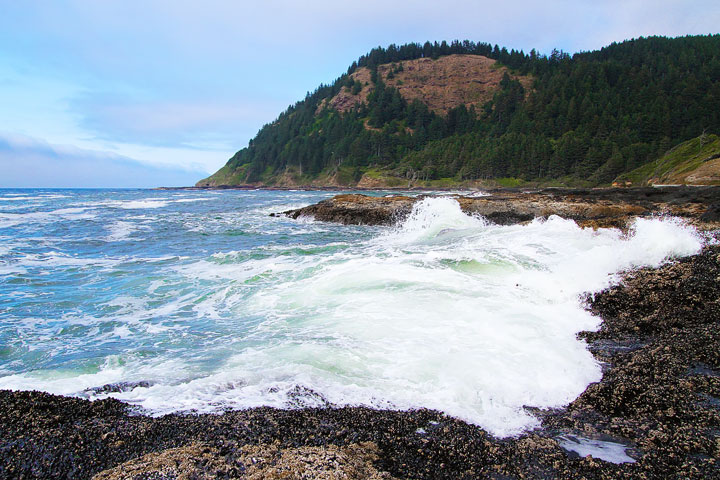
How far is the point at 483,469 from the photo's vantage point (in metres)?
3.09

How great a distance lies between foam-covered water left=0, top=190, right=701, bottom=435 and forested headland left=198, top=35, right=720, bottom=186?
69.6m

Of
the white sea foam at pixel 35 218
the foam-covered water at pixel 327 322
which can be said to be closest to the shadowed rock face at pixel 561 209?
the foam-covered water at pixel 327 322

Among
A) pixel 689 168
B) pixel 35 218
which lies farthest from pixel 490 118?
pixel 35 218

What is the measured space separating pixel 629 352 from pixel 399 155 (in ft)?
398

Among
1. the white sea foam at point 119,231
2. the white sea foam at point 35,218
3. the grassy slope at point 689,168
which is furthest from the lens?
the grassy slope at point 689,168

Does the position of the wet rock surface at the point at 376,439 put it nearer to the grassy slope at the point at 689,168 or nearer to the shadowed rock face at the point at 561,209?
the shadowed rock face at the point at 561,209

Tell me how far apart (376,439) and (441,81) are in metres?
173

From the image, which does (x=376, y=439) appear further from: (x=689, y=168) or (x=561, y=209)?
(x=689, y=168)

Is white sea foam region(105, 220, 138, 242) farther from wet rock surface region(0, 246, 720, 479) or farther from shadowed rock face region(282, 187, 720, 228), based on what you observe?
wet rock surface region(0, 246, 720, 479)

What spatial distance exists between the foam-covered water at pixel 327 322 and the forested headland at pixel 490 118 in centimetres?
6957

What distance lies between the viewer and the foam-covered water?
183 inches

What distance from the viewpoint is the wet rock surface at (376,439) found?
2967 millimetres

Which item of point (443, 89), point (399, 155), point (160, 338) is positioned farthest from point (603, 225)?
point (443, 89)

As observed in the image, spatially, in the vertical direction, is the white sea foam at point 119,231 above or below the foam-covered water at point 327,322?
above
